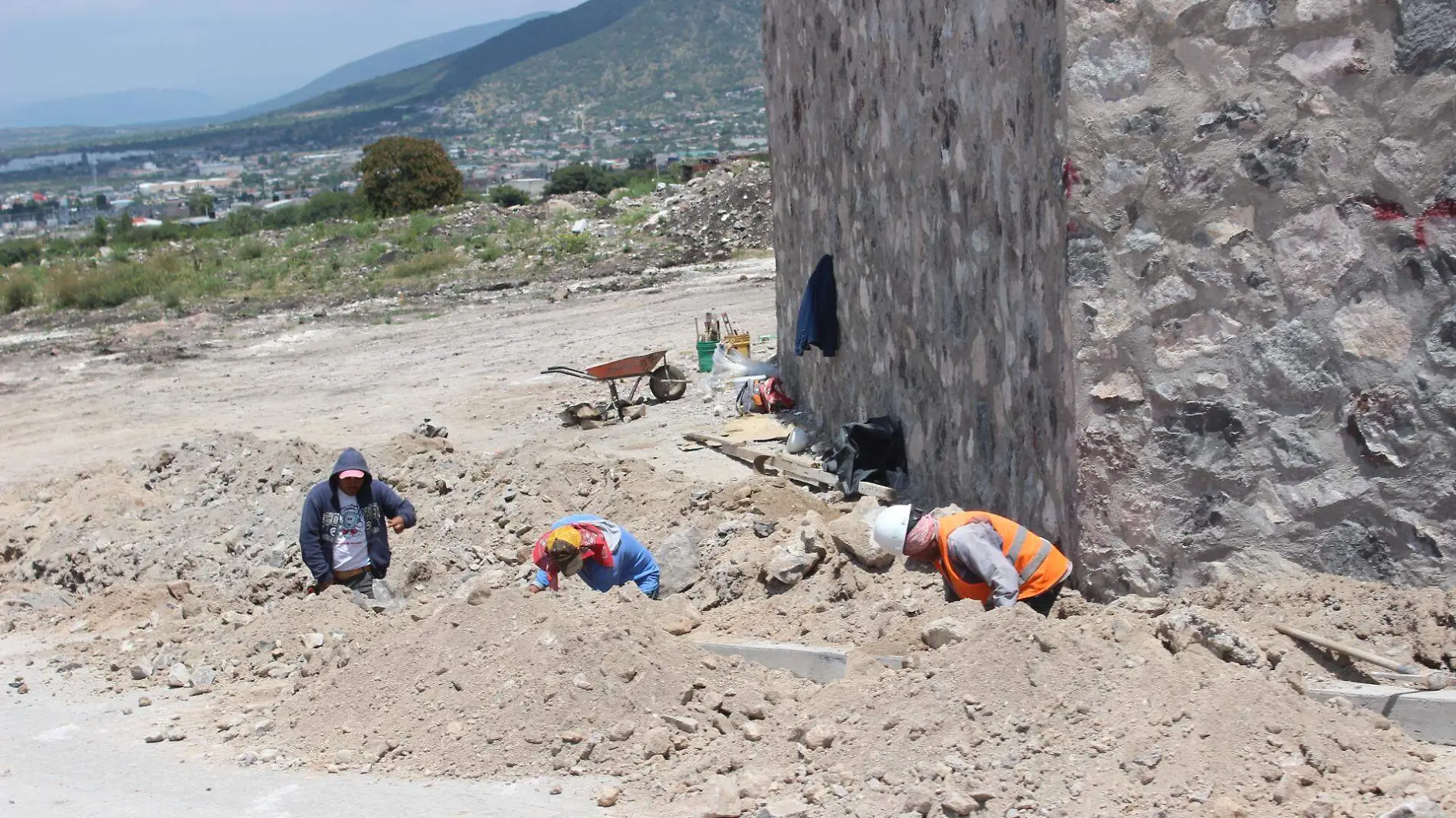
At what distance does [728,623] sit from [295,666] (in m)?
2.49

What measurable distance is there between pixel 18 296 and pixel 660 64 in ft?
496

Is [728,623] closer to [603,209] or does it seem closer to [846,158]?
[846,158]

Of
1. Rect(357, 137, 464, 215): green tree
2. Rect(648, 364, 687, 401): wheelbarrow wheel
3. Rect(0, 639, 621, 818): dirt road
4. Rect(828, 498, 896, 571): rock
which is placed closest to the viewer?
Rect(0, 639, 621, 818): dirt road

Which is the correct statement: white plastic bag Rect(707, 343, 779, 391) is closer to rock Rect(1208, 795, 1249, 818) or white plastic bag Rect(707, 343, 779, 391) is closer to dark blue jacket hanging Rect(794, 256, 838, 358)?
dark blue jacket hanging Rect(794, 256, 838, 358)

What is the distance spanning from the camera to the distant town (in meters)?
96.8

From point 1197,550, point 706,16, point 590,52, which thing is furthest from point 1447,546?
point 590,52

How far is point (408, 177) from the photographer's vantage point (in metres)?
43.3

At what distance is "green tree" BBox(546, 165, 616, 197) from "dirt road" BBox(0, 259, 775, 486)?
93.3 ft

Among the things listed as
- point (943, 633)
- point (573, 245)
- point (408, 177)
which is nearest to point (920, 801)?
point (943, 633)

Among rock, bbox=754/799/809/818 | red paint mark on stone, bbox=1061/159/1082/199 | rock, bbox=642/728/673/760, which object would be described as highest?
red paint mark on stone, bbox=1061/159/1082/199

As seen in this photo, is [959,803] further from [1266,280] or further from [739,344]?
[739,344]

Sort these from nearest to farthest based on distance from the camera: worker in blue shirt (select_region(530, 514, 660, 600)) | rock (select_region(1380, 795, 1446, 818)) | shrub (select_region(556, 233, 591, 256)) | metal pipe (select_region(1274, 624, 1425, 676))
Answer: rock (select_region(1380, 795, 1446, 818))
metal pipe (select_region(1274, 624, 1425, 676))
worker in blue shirt (select_region(530, 514, 660, 600))
shrub (select_region(556, 233, 591, 256))

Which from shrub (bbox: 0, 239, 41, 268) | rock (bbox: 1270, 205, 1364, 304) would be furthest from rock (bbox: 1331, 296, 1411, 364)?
shrub (bbox: 0, 239, 41, 268)

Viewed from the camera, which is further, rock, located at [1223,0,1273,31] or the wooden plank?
the wooden plank
